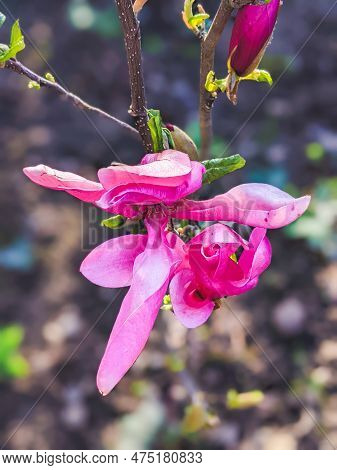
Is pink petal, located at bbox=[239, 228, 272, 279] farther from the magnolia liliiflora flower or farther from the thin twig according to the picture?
the thin twig

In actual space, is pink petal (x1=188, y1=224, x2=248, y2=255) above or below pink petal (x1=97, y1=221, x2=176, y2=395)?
above

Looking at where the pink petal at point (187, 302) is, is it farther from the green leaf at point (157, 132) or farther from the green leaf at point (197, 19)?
the green leaf at point (197, 19)

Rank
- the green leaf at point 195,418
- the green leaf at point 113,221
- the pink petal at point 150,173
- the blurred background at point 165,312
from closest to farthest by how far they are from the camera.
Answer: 1. the pink petal at point 150,173
2. the green leaf at point 113,221
3. the green leaf at point 195,418
4. the blurred background at point 165,312

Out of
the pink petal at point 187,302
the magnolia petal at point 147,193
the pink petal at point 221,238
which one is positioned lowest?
the pink petal at point 187,302

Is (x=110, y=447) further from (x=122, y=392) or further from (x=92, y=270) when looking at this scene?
(x=92, y=270)

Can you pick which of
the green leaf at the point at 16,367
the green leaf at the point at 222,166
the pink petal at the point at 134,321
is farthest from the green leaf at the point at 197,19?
the green leaf at the point at 16,367

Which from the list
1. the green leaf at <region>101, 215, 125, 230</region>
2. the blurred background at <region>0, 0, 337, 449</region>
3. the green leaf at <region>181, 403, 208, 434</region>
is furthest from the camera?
the blurred background at <region>0, 0, 337, 449</region>

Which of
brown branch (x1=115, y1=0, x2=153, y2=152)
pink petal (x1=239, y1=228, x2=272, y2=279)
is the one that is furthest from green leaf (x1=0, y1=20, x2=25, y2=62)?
pink petal (x1=239, y1=228, x2=272, y2=279)

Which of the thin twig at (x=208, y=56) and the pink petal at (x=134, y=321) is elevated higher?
the thin twig at (x=208, y=56)
